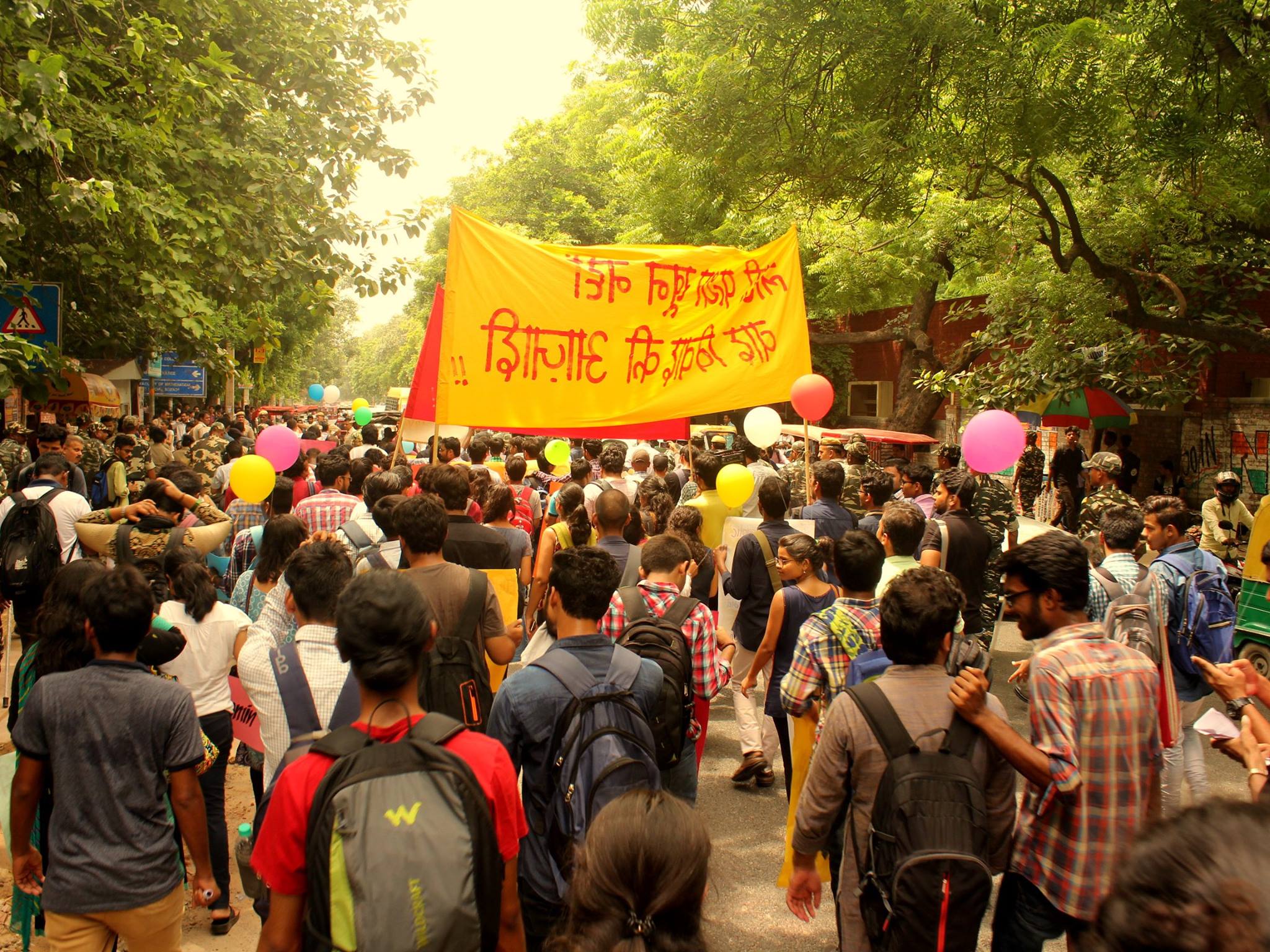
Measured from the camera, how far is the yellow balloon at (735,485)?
6262 millimetres

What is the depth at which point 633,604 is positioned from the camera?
12.7ft

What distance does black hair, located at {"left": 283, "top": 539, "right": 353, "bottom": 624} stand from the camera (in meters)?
3.03

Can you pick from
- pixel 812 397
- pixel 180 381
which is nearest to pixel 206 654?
pixel 812 397

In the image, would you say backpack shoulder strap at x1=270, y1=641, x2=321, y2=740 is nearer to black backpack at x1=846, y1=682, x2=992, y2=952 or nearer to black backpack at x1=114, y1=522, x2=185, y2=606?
black backpack at x1=846, y1=682, x2=992, y2=952

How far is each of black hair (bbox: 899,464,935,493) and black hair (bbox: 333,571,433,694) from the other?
17.5 ft

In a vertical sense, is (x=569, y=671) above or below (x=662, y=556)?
below

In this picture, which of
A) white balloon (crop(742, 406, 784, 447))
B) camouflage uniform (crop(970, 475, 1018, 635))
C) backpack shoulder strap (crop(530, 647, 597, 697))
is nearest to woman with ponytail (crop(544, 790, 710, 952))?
backpack shoulder strap (crop(530, 647, 597, 697))

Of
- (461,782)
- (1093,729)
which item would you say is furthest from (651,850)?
(1093,729)

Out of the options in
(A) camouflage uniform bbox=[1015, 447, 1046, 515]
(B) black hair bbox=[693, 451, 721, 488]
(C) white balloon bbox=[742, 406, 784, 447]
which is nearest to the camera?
(B) black hair bbox=[693, 451, 721, 488]

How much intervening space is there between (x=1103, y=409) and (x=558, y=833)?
1377cm

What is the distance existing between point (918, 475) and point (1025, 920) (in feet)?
15.0

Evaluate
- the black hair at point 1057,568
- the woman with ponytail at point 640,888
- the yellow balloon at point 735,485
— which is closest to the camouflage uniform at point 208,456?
the yellow balloon at point 735,485

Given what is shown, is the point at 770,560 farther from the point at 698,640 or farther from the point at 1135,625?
the point at 1135,625

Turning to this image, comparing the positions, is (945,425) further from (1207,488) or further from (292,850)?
(292,850)
